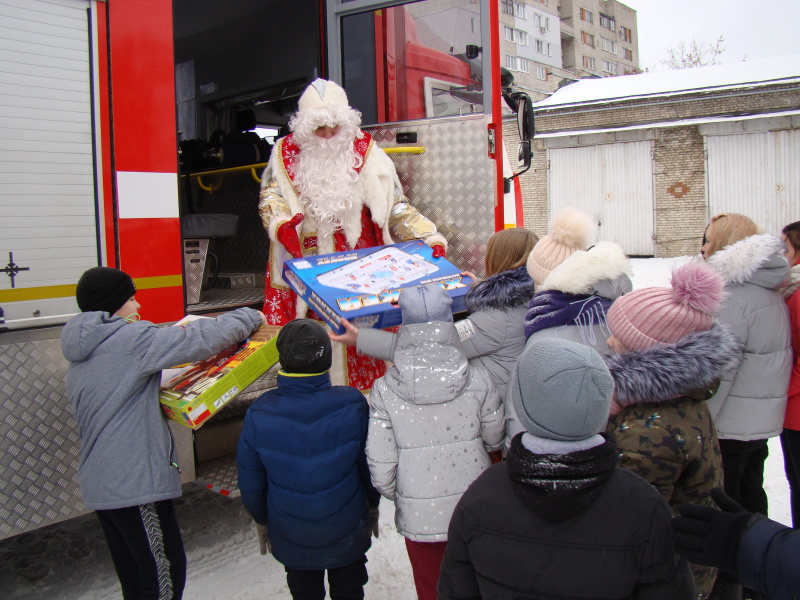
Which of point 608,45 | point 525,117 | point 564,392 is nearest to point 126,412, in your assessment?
point 564,392

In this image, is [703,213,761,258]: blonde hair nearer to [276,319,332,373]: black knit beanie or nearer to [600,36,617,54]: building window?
[276,319,332,373]: black knit beanie

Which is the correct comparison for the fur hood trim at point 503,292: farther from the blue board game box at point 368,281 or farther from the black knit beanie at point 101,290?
the black knit beanie at point 101,290

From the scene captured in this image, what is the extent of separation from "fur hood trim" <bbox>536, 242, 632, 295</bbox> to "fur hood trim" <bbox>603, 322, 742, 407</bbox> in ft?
1.41

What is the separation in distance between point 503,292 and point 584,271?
40cm

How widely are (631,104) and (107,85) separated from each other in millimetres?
17669

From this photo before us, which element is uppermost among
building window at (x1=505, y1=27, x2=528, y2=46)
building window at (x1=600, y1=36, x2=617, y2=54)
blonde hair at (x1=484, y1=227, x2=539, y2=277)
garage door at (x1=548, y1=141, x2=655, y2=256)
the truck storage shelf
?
building window at (x1=600, y1=36, x2=617, y2=54)

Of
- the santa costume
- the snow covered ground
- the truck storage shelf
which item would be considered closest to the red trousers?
the snow covered ground

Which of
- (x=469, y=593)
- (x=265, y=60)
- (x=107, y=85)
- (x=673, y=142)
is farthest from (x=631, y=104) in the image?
(x=469, y=593)

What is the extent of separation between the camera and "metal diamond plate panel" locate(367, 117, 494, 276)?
12.9 ft

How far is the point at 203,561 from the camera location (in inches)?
124

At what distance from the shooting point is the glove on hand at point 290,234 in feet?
10.7

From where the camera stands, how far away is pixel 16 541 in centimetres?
341

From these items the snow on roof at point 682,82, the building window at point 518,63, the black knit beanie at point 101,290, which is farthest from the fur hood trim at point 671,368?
the building window at point 518,63

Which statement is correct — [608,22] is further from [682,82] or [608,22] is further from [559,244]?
[559,244]
